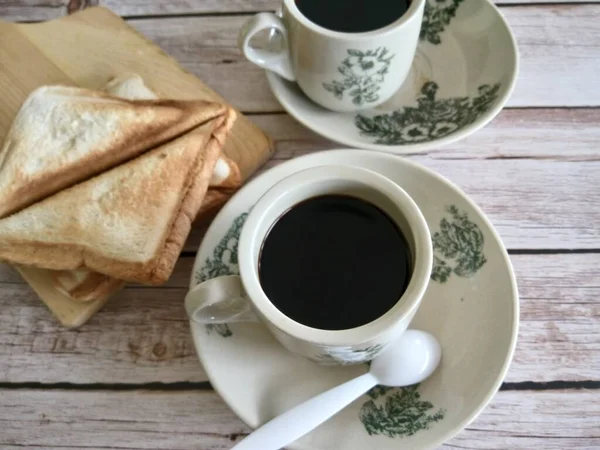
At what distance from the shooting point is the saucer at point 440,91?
2.61 ft

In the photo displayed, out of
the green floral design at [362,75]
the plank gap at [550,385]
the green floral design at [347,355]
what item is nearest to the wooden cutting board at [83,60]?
the green floral design at [362,75]

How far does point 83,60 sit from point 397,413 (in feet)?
2.49

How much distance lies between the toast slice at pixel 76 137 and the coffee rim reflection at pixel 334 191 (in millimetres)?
245

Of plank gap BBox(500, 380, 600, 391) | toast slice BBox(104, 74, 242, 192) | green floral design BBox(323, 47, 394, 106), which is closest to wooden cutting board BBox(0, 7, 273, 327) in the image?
toast slice BBox(104, 74, 242, 192)

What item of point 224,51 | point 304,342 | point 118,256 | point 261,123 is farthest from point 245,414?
point 224,51

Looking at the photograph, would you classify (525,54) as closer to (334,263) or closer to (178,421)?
(334,263)

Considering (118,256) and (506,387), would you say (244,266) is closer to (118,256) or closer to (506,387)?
(118,256)

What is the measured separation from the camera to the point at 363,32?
74 centimetres

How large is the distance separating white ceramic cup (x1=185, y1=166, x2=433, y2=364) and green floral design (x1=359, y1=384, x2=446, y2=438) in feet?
0.19

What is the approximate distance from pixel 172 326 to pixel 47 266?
183mm

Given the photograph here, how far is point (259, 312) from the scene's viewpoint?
53 cm

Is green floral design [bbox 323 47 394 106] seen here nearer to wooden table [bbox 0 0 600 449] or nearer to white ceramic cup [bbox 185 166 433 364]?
wooden table [bbox 0 0 600 449]

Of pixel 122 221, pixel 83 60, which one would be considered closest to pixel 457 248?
pixel 122 221

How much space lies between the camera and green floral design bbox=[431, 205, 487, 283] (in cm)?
66
